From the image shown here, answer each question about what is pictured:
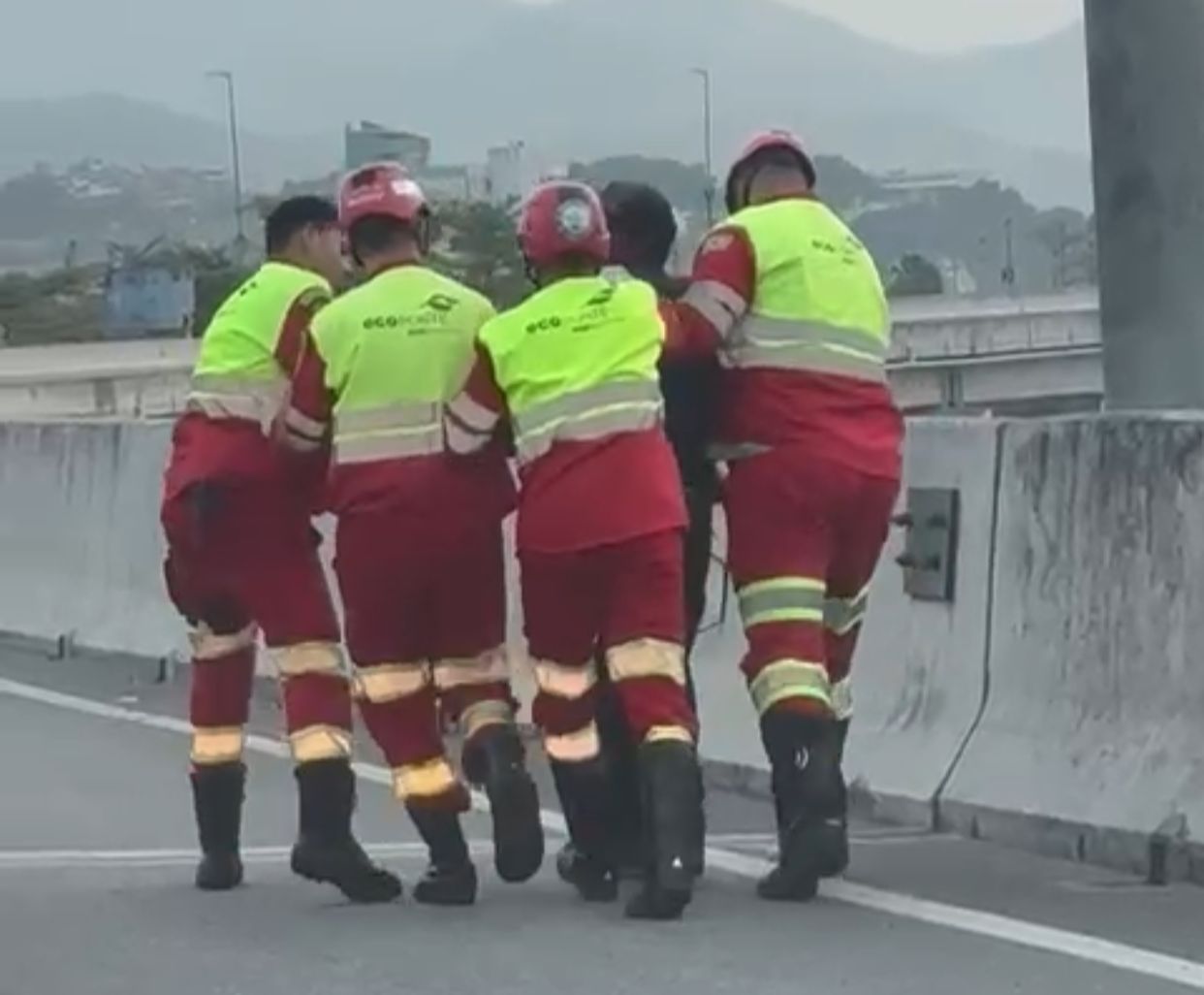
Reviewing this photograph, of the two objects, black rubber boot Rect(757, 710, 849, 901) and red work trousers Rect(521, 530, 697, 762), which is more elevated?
red work trousers Rect(521, 530, 697, 762)

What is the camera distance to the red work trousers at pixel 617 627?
8.24 metres

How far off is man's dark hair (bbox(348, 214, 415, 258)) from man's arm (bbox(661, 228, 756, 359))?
2.37 feet

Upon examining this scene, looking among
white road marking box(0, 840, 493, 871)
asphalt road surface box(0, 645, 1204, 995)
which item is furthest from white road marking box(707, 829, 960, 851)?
white road marking box(0, 840, 493, 871)

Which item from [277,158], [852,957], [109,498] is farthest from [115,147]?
[852,957]

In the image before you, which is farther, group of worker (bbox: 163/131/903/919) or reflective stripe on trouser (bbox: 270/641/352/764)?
reflective stripe on trouser (bbox: 270/641/352/764)

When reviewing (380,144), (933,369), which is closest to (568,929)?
(380,144)

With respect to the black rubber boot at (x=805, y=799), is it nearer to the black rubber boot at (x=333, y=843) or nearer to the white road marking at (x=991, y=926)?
the white road marking at (x=991, y=926)

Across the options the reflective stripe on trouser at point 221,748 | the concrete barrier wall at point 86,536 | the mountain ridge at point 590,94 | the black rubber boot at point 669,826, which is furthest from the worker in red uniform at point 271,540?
the mountain ridge at point 590,94

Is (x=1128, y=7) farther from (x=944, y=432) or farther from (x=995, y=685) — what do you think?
(x=995, y=685)

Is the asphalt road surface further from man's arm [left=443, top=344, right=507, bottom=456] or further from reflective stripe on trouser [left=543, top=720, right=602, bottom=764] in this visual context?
man's arm [left=443, top=344, right=507, bottom=456]

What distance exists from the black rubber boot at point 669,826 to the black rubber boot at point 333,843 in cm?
80

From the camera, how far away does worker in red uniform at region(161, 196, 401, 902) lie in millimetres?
8719

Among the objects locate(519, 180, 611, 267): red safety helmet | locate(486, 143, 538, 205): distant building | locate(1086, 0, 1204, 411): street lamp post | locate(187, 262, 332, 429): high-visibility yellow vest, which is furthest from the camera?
locate(486, 143, 538, 205): distant building

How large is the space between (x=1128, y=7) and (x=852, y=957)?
12.6ft
